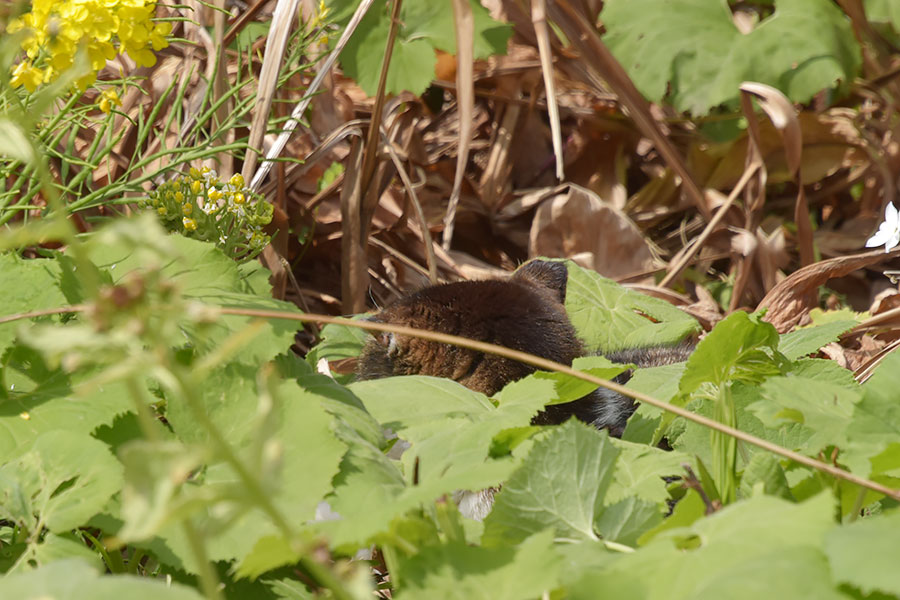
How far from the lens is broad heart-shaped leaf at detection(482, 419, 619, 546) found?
1.22 m

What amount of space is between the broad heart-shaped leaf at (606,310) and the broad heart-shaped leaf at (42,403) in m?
1.50

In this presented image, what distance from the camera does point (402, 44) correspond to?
361cm

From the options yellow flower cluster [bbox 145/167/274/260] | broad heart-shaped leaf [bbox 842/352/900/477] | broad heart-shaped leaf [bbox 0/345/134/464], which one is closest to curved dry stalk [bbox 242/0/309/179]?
yellow flower cluster [bbox 145/167/274/260]

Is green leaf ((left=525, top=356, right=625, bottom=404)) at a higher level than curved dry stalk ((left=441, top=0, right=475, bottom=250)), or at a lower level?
lower

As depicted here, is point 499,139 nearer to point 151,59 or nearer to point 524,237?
point 524,237

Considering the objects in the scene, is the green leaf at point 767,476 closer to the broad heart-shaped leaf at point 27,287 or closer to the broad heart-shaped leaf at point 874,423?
the broad heart-shaped leaf at point 874,423

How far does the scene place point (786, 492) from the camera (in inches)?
48.7

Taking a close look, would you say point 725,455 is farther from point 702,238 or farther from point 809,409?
point 702,238

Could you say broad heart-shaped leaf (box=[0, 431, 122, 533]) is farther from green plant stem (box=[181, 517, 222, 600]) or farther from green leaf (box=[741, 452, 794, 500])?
green leaf (box=[741, 452, 794, 500])

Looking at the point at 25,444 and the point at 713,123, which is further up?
the point at 25,444

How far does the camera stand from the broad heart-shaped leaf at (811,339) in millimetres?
1908

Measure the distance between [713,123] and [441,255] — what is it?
60.9 inches

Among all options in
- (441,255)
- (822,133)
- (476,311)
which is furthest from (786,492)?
(822,133)

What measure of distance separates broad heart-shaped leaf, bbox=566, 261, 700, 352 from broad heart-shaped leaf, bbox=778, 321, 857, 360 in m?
0.59
